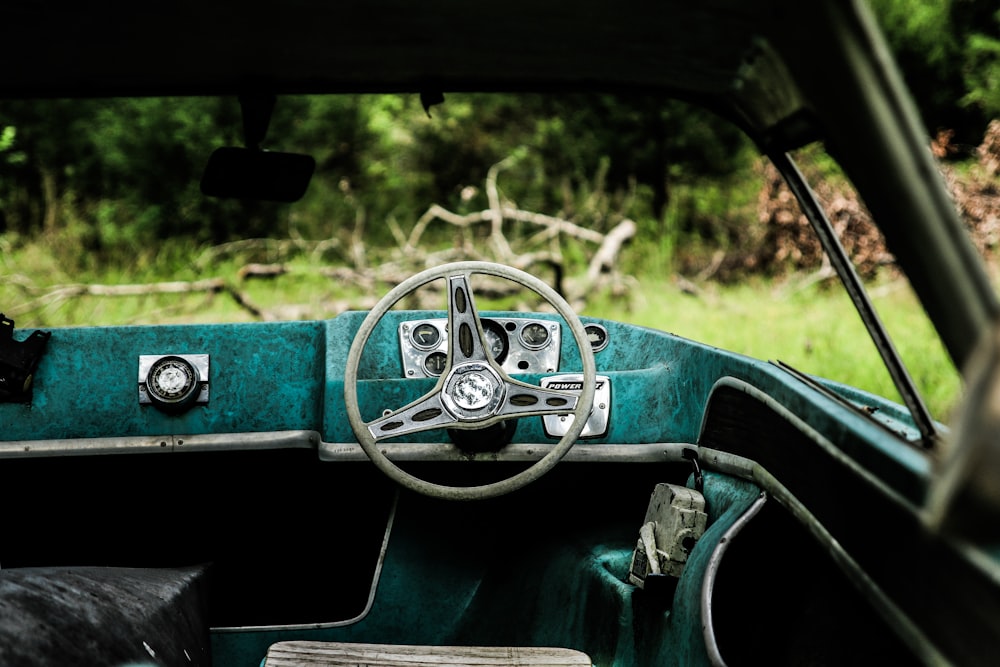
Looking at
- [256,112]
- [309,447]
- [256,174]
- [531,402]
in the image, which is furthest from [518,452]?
[256,112]

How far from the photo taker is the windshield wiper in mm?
1492

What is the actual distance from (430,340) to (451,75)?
1.06 metres

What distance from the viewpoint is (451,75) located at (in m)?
2.04

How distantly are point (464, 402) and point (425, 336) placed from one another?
0.60 metres

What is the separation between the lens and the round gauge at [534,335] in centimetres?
296

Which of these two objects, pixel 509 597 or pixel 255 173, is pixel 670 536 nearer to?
pixel 509 597

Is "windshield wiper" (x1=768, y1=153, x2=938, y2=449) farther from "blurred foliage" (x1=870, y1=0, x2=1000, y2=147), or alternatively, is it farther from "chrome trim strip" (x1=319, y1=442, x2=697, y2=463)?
"blurred foliage" (x1=870, y1=0, x2=1000, y2=147)

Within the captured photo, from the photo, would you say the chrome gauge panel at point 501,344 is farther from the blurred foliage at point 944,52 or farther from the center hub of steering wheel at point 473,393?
the blurred foliage at point 944,52

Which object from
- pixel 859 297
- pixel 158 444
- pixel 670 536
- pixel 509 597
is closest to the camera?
pixel 859 297

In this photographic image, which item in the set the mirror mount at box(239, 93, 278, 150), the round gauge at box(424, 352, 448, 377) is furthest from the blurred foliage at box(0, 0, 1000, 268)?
the mirror mount at box(239, 93, 278, 150)

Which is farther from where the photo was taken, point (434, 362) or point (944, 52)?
point (944, 52)

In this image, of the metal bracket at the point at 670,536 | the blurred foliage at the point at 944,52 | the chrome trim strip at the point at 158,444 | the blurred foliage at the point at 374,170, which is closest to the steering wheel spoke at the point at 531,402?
the metal bracket at the point at 670,536

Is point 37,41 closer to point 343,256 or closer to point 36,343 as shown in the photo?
point 36,343

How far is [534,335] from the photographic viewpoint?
9.73 ft
